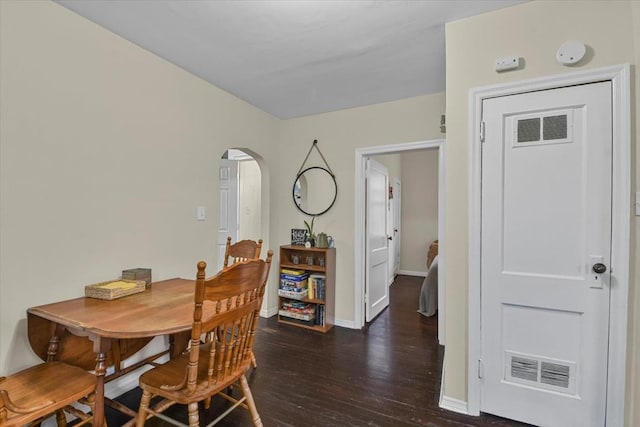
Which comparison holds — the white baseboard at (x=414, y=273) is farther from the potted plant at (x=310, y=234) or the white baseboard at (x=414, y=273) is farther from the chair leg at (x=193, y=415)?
the chair leg at (x=193, y=415)

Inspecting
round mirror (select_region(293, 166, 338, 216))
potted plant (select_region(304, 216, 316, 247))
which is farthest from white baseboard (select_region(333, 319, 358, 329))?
round mirror (select_region(293, 166, 338, 216))

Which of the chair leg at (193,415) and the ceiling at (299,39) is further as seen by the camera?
the ceiling at (299,39)

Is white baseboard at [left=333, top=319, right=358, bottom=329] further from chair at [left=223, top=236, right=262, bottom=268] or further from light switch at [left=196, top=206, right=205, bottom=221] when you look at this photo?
light switch at [left=196, top=206, right=205, bottom=221]

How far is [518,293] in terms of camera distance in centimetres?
179

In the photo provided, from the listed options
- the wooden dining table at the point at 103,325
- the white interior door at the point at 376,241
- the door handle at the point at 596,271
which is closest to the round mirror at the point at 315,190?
the white interior door at the point at 376,241

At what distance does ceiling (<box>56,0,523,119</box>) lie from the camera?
1778mm

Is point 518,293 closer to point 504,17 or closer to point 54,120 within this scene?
point 504,17

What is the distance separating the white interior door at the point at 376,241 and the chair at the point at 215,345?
2.08m

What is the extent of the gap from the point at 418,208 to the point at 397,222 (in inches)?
24.3

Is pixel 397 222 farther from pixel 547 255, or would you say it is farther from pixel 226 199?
pixel 547 255

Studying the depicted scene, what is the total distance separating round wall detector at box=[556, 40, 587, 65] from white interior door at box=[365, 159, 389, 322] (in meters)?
1.96

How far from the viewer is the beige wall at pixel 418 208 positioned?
6285 mm

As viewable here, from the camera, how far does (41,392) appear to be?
1.34 m

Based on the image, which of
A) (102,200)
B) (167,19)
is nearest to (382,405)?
(102,200)
